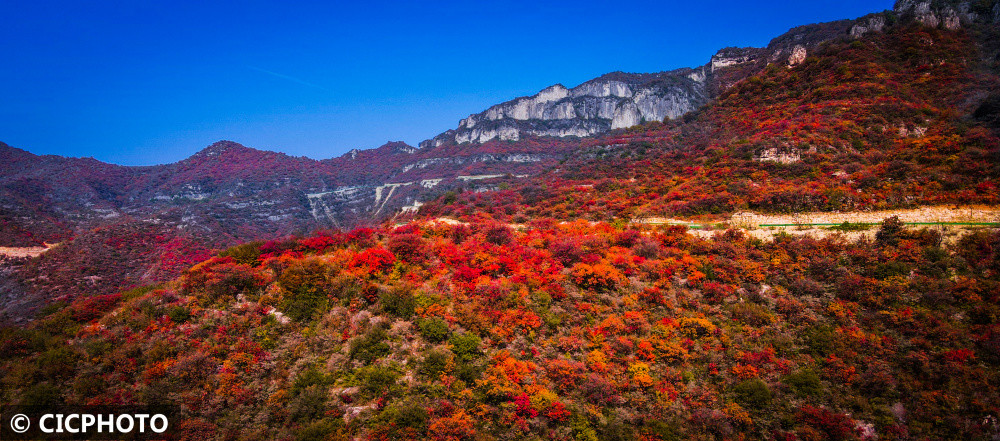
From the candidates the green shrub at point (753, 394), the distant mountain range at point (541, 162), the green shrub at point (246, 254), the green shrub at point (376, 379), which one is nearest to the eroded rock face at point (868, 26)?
the distant mountain range at point (541, 162)

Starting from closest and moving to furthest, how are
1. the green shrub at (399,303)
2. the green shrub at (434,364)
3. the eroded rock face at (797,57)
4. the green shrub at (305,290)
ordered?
the green shrub at (434,364), the green shrub at (399,303), the green shrub at (305,290), the eroded rock face at (797,57)

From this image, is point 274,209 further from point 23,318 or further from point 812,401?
point 812,401

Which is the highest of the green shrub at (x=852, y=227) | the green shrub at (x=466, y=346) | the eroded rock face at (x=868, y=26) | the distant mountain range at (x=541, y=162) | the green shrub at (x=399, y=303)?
the eroded rock face at (x=868, y=26)

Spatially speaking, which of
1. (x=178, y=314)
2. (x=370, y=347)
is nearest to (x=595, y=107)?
(x=370, y=347)

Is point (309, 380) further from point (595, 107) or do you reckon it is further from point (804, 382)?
point (595, 107)

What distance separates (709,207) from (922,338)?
1528 centimetres

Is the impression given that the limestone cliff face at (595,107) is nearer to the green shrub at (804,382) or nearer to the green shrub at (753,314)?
the green shrub at (753,314)

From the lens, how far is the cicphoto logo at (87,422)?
10.0m

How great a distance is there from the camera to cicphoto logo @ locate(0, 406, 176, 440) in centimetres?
1002

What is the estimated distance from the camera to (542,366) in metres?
12.6

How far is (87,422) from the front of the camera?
10.5m

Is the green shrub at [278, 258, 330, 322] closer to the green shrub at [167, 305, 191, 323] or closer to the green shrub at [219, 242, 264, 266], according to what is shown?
the green shrub at [167, 305, 191, 323]

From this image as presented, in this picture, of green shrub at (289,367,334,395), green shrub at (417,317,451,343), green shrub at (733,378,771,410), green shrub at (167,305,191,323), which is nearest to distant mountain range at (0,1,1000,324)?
green shrub at (733,378,771,410)

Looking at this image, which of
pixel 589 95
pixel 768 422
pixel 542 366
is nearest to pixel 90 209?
pixel 542 366
